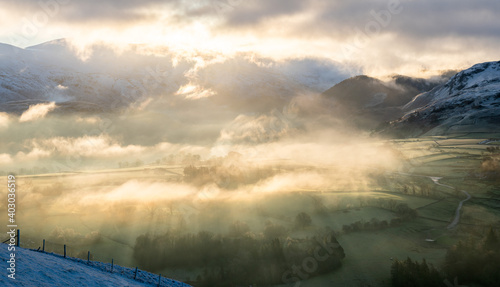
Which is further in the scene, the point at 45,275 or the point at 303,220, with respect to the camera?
the point at 303,220

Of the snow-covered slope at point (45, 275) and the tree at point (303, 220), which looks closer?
the snow-covered slope at point (45, 275)

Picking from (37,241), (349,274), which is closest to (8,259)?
(349,274)

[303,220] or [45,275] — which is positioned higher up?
[45,275]

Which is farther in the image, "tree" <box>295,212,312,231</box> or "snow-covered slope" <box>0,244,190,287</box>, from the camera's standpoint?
"tree" <box>295,212,312,231</box>

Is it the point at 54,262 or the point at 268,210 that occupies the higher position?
the point at 54,262

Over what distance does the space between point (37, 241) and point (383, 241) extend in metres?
127

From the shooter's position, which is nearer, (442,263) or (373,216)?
(442,263)

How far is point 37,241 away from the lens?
111 m

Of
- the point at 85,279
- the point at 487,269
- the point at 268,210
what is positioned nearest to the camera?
the point at 85,279

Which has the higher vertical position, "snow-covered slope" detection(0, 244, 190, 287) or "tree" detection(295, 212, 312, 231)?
"snow-covered slope" detection(0, 244, 190, 287)

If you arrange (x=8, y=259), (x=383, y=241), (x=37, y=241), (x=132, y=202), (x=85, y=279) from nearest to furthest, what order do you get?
(x=8, y=259) → (x=85, y=279) → (x=37, y=241) → (x=383, y=241) → (x=132, y=202)

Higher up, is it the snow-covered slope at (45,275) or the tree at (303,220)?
the snow-covered slope at (45,275)

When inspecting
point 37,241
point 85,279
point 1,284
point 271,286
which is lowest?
point 271,286

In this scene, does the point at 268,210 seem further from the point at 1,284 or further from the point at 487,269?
the point at 1,284
